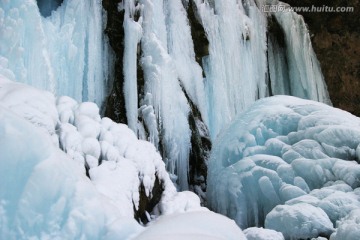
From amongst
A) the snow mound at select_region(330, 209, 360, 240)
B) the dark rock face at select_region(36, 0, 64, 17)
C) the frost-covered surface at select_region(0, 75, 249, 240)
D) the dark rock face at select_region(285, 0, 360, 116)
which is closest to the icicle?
the dark rock face at select_region(36, 0, 64, 17)

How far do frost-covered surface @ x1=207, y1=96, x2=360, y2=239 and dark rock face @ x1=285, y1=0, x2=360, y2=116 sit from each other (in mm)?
4622

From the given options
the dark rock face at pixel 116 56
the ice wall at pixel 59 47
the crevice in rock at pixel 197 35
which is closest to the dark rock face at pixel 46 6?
the ice wall at pixel 59 47

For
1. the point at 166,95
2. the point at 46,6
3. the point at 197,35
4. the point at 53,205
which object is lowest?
the point at 166,95

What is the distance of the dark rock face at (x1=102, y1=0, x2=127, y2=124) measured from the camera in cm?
629

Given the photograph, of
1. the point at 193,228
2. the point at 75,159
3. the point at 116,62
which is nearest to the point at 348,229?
the point at 75,159

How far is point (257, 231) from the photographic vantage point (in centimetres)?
445

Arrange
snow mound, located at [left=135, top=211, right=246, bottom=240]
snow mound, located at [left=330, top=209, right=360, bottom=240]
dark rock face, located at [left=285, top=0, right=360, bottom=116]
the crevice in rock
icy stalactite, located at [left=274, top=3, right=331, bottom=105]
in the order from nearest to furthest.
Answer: snow mound, located at [left=135, top=211, right=246, bottom=240] → snow mound, located at [left=330, top=209, right=360, bottom=240] → the crevice in rock → icy stalactite, located at [left=274, top=3, right=331, bottom=105] → dark rock face, located at [left=285, top=0, right=360, bottom=116]

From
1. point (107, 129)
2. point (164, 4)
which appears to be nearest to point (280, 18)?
point (164, 4)

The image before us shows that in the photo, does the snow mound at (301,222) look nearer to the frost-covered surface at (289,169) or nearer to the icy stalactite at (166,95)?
the frost-covered surface at (289,169)

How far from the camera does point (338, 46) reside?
10.6 m

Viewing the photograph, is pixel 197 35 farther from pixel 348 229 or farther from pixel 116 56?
pixel 348 229

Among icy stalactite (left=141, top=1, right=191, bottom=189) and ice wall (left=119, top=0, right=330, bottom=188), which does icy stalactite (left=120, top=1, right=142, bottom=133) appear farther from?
icy stalactite (left=141, top=1, right=191, bottom=189)

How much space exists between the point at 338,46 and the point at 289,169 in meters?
6.02

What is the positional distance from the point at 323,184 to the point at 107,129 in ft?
8.37
